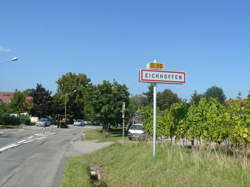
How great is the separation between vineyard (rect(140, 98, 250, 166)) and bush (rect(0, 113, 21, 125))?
1429 inches

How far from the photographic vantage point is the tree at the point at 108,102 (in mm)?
30094

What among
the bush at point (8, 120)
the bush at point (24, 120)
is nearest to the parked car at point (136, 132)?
the bush at point (8, 120)

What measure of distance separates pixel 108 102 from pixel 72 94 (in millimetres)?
Answer: 39995

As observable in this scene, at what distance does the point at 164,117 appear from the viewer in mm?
14758

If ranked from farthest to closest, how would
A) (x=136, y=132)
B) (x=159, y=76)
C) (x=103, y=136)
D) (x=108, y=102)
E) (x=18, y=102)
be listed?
(x=18, y=102)
(x=108, y=102)
(x=103, y=136)
(x=136, y=132)
(x=159, y=76)

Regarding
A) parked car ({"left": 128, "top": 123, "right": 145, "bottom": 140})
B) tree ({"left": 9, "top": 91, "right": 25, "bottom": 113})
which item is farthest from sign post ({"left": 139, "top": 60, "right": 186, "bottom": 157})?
tree ({"left": 9, "top": 91, "right": 25, "bottom": 113})

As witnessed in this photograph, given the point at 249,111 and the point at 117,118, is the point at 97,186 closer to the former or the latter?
the point at 249,111

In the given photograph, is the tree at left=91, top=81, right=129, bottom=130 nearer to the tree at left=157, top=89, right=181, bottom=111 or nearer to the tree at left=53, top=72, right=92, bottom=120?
the tree at left=157, top=89, right=181, bottom=111

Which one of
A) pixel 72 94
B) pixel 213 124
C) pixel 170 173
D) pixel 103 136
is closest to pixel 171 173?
pixel 170 173

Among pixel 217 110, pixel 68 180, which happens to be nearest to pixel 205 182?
pixel 68 180

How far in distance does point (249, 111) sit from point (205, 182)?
9.63 ft

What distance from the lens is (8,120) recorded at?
46.4 metres

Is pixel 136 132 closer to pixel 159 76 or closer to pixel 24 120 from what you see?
pixel 159 76

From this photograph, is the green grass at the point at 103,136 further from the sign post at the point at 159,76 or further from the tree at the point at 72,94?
the tree at the point at 72,94
